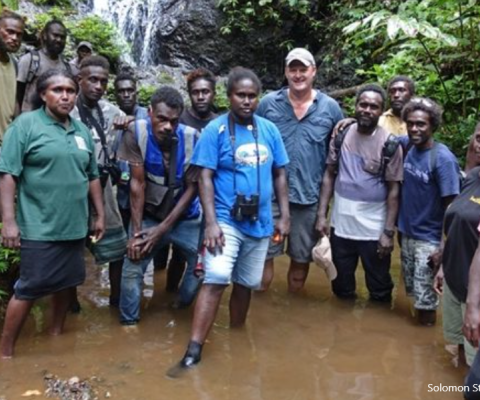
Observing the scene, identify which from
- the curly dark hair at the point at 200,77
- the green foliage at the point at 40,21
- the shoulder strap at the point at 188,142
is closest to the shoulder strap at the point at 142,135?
the shoulder strap at the point at 188,142

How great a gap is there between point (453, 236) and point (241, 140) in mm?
1571

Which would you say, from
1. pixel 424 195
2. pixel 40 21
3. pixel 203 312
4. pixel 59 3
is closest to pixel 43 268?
pixel 203 312

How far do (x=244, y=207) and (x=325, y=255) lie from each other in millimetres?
1341

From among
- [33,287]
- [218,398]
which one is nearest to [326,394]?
[218,398]

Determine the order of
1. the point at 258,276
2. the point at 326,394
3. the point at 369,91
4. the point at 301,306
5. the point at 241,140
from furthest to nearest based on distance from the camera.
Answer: the point at 301,306
the point at 369,91
the point at 258,276
the point at 241,140
the point at 326,394

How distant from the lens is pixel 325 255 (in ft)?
16.7

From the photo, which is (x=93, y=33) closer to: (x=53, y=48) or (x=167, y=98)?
(x=53, y=48)

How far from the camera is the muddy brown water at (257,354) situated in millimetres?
3732

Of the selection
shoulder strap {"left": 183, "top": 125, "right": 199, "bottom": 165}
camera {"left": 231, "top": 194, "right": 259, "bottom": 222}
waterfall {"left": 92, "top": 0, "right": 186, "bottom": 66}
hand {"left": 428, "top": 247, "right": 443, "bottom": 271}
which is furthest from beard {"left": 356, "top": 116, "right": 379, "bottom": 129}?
waterfall {"left": 92, "top": 0, "right": 186, "bottom": 66}

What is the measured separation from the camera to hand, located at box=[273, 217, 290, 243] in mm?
4523

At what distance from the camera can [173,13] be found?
15086 mm

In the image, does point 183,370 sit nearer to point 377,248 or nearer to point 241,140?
point 241,140

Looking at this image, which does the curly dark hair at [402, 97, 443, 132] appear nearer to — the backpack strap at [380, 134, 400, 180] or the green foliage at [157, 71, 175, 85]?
the backpack strap at [380, 134, 400, 180]

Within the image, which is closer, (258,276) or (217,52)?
(258,276)
